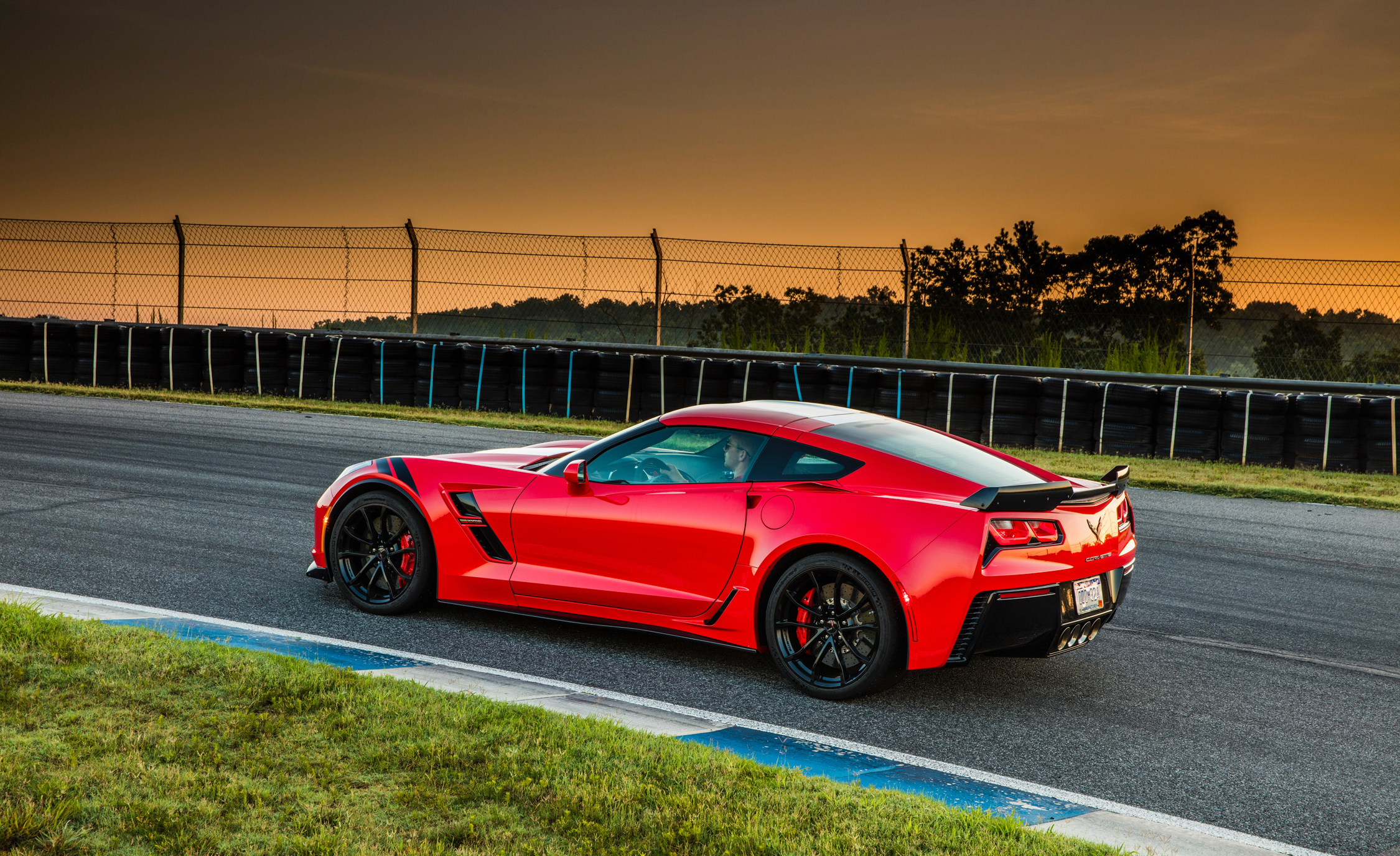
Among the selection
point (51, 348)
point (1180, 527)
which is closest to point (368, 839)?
point (1180, 527)

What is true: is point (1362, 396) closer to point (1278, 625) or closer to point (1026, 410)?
point (1026, 410)

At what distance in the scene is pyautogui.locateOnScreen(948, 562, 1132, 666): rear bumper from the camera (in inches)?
182

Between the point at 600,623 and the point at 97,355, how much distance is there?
18936 millimetres

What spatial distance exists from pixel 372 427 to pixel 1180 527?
1064 centimetres

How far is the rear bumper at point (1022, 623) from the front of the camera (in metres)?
4.61

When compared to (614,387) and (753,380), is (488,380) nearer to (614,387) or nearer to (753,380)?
(614,387)

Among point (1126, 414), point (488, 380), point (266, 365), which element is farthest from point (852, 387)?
point (266, 365)

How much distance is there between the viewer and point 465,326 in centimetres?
2120

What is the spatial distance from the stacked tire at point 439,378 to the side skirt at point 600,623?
13.2 m

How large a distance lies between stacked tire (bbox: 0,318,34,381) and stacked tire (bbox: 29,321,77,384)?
0.35 ft

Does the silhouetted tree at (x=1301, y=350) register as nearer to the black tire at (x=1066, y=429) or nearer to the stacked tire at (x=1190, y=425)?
the stacked tire at (x=1190, y=425)

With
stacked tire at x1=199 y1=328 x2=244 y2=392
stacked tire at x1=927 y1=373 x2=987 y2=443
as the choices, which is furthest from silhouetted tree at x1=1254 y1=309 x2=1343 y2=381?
stacked tire at x1=199 y1=328 x2=244 y2=392

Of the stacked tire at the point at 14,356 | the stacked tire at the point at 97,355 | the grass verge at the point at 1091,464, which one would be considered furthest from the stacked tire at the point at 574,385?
the stacked tire at the point at 14,356

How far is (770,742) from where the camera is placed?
4320 millimetres
